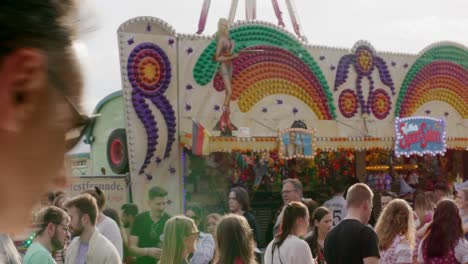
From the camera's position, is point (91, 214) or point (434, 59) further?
point (434, 59)

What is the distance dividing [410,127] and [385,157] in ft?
3.21

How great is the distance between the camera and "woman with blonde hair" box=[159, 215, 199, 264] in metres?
5.25

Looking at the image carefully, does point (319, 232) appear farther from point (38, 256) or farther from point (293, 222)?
point (38, 256)

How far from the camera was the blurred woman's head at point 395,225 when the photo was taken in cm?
636

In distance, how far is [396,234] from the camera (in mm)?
6383

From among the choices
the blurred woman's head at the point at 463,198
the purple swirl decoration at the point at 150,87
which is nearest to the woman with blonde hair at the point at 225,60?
the purple swirl decoration at the point at 150,87

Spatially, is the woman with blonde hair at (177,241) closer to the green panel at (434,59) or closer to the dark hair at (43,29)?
the dark hair at (43,29)

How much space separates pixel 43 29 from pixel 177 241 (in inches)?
190

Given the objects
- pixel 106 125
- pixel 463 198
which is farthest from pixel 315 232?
pixel 106 125

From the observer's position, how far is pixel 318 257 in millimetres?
6770

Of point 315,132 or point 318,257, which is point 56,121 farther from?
point 315,132

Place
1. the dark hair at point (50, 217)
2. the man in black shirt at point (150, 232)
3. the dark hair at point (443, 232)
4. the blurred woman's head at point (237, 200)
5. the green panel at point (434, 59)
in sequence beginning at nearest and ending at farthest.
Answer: the dark hair at point (50, 217) < the dark hair at point (443, 232) < the man in black shirt at point (150, 232) < the blurred woman's head at point (237, 200) < the green panel at point (434, 59)

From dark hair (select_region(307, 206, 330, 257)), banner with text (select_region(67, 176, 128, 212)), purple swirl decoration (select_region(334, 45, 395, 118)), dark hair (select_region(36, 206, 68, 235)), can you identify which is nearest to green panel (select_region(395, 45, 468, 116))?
purple swirl decoration (select_region(334, 45, 395, 118))

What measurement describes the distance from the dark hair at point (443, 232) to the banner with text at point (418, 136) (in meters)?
7.03
